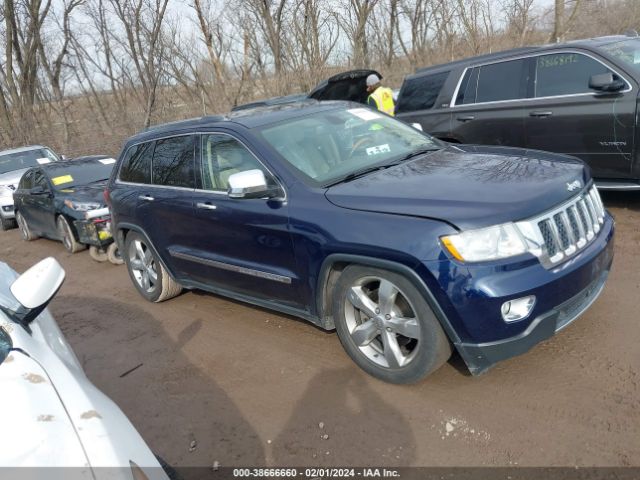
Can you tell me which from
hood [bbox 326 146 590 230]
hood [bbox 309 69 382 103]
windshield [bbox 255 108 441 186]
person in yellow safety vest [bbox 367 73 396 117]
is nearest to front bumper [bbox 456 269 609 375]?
hood [bbox 326 146 590 230]

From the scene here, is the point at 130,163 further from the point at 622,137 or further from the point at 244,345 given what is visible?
the point at 622,137

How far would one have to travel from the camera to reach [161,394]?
12.3 feet

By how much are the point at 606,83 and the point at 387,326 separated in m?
3.79

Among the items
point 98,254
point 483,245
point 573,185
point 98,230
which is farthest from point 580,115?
point 98,254

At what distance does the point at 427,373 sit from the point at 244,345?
5.58ft

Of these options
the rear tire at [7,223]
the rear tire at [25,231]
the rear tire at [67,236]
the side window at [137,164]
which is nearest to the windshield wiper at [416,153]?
the side window at [137,164]

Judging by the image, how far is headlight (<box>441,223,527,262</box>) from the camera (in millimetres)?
2725

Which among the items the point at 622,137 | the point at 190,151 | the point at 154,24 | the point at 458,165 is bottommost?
the point at 622,137

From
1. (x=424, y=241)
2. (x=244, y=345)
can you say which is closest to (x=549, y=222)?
(x=424, y=241)

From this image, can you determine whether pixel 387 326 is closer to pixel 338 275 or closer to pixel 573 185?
pixel 338 275

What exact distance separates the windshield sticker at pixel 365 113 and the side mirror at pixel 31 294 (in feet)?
8.87

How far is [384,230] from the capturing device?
2.94 meters

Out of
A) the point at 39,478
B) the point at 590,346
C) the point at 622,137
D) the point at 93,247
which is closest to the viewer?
the point at 39,478

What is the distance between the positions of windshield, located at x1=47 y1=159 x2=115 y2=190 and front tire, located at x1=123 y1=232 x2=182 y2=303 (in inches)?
148
